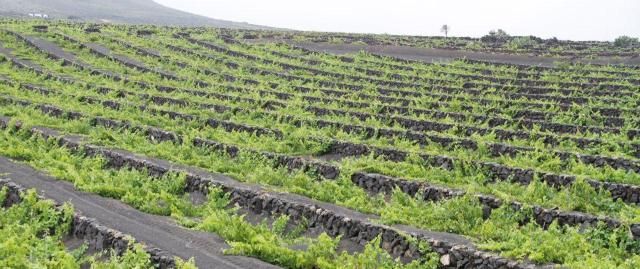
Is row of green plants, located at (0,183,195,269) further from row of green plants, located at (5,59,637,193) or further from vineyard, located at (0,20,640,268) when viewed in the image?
row of green plants, located at (5,59,637,193)

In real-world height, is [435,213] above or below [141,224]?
above

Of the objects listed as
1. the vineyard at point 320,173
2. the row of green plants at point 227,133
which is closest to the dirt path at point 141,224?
the vineyard at point 320,173

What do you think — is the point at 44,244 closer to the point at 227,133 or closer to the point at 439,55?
the point at 227,133

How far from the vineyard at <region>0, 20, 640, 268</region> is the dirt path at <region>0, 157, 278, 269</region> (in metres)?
0.09

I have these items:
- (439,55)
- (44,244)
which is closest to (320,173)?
(44,244)

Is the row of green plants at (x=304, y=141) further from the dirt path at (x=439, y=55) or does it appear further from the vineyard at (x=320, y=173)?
the dirt path at (x=439, y=55)

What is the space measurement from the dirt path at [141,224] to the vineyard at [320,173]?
0.28 feet

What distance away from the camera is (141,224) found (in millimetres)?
19312

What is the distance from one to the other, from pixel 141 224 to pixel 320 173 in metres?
8.35

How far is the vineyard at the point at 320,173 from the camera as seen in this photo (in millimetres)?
16844

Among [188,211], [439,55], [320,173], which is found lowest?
[188,211]

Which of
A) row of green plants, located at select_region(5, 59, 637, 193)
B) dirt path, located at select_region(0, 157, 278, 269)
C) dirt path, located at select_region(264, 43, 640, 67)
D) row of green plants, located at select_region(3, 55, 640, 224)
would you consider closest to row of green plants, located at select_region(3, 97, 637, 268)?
row of green plants, located at select_region(3, 55, 640, 224)

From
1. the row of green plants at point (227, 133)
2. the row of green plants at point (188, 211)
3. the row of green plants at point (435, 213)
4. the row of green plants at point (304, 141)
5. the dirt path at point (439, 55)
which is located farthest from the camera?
the dirt path at point (439, 55)

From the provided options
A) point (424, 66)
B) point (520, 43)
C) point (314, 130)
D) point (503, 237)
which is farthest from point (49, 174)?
point (520, 43)
